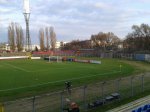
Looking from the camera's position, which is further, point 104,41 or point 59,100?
point 104,41

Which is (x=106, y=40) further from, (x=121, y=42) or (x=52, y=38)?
(x=52, y=38)

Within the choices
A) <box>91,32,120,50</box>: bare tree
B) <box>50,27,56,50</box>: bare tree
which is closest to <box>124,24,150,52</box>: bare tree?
<box>91,32,120,50</box>: bare tree

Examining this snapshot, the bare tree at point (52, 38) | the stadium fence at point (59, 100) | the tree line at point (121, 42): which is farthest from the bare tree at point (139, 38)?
the stadium fence at point (59, 100)

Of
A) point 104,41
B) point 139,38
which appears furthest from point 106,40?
point 139,38

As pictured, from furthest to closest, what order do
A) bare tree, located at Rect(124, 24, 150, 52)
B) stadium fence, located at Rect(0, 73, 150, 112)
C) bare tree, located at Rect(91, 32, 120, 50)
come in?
bare tree, located at Rect(91, 32, 120, 50) → bare tree, located at Rect(124, 24, 150, 52) → stadium fence, located at Rect(0, 73, 150, 112)

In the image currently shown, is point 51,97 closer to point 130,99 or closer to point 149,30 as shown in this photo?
point 130,99

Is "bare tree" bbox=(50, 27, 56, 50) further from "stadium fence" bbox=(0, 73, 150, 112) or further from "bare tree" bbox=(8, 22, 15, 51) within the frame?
"stadium fence" bbox=(0, 73, 150, 112)

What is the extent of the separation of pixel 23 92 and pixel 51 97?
6401 mm

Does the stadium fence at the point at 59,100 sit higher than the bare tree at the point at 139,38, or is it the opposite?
the bare tree at the point at 139,38

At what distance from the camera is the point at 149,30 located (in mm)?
132250

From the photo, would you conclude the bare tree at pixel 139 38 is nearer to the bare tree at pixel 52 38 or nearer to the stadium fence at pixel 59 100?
the bare tree at pixel 52 38

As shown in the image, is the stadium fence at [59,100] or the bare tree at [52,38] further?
the bare tree at [52,38]

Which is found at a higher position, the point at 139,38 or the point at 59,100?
the point at 139,38

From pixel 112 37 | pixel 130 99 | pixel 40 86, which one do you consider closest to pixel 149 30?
pixel 112 37
